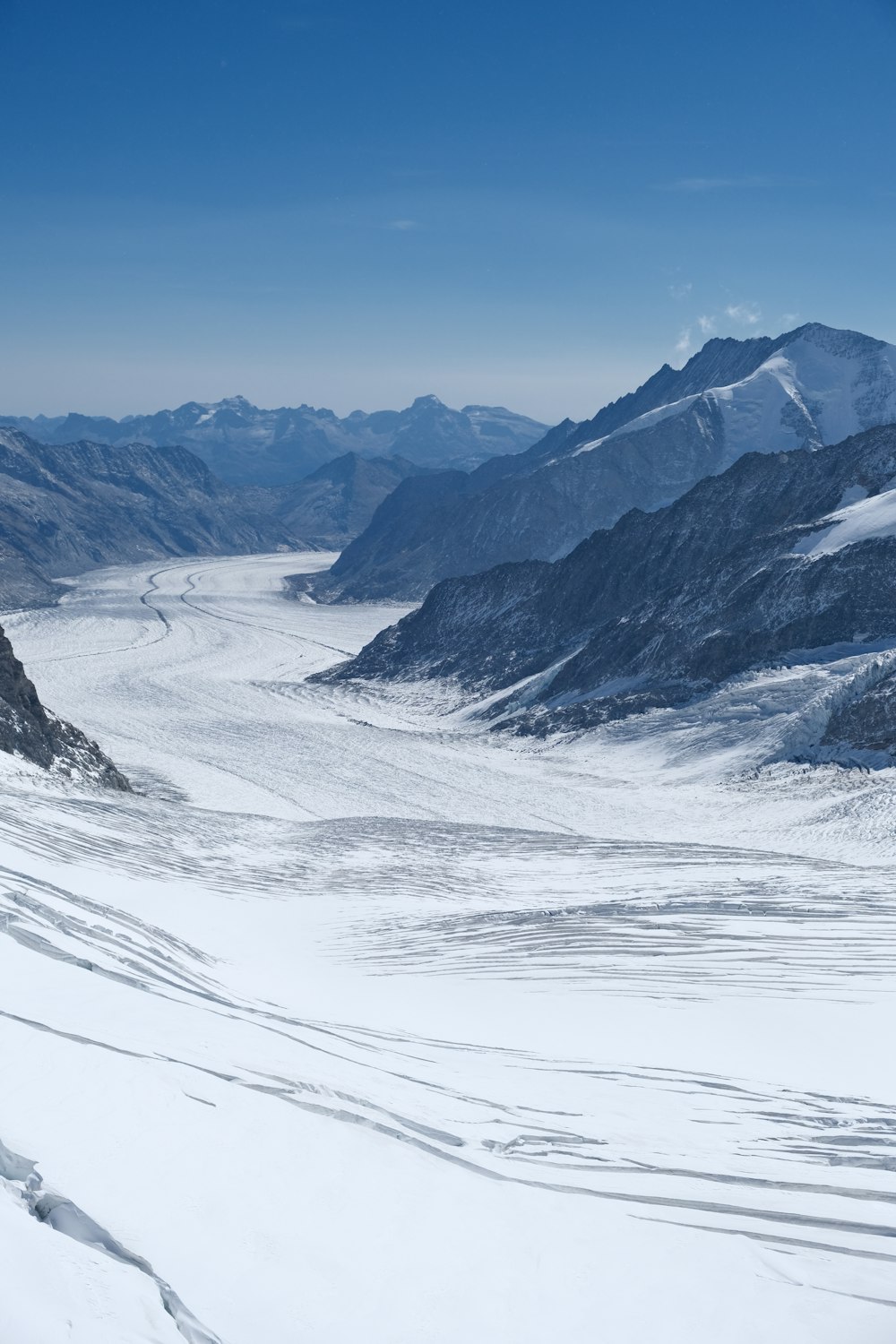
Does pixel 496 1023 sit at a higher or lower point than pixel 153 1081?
lower

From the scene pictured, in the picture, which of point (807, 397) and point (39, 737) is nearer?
point (39, 737)

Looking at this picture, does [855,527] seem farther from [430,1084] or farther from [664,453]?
[664,453]

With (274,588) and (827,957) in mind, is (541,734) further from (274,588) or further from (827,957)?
(274,588)

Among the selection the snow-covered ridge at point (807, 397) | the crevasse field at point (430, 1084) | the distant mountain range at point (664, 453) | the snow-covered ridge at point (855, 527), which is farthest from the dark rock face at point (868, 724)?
the snow-covered ridge at point (807, 397)

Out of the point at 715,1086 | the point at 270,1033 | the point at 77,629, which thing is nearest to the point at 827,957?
the point at 715,1086

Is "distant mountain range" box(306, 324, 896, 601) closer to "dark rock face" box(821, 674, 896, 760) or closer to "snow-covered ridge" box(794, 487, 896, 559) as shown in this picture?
"snow-covered ridge" box(794, 487, 896, 559)

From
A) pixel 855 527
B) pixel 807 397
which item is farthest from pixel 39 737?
pixel 807 397

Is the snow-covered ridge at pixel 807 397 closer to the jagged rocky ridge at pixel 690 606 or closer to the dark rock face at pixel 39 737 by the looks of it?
the jagged rocky ridge at pixel 690 606

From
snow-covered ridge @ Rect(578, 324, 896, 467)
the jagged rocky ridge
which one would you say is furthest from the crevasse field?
snow-covered ridge @ Rect(578, 324, 896, 467)
